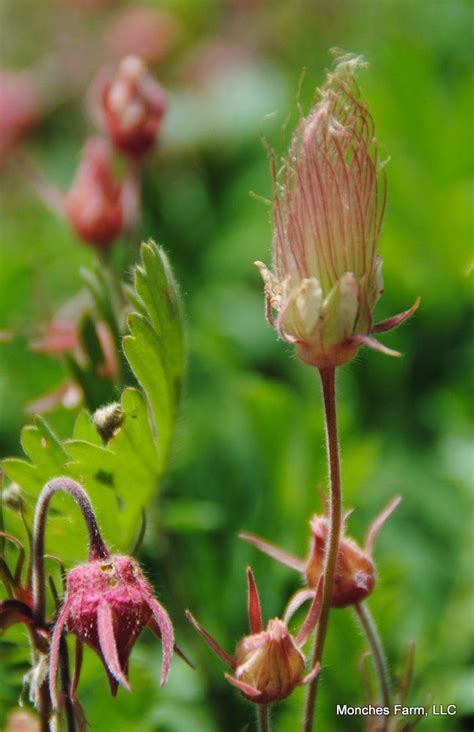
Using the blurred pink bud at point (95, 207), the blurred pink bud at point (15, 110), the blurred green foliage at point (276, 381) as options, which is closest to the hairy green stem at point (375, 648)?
the blurred green foliage at point (276, 381)

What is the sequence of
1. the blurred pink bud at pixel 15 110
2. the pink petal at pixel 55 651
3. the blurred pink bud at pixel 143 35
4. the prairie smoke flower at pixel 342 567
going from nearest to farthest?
the pink petal at pixel 55 651 < the prairie smoke flower at pixel 342 567 < the blurred pink bud at pixel 15 110 < the blurred pink bud at pixel 143 35

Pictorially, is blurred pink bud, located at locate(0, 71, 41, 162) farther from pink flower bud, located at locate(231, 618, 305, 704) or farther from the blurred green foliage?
pink flower bud, located at locate(231, 618, 305, 704)

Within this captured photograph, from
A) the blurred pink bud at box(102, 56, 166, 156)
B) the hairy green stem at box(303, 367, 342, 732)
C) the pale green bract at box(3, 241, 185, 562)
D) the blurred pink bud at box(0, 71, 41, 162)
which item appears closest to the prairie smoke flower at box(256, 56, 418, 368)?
the hairy green stem at box(303, 367, 342, 732)

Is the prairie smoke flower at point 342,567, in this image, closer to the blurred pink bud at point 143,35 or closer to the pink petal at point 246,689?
the pink petal at point 246,689

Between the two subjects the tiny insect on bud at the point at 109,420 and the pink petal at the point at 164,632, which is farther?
the tiny insect on bud at the point at 109,420

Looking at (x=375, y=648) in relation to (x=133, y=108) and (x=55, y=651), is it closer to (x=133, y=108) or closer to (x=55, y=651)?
(x=55, y=651)

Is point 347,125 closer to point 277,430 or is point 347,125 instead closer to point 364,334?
point 364,334

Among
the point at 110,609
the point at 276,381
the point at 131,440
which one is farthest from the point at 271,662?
the point at 276,381

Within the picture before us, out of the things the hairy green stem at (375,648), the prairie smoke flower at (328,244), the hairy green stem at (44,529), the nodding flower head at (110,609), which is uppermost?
the prairie smoke flower at (328,244)
